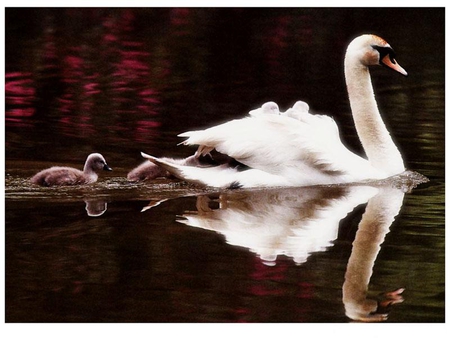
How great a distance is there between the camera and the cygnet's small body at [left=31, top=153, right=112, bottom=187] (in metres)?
10.2

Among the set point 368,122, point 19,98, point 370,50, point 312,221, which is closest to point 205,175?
point 312,221

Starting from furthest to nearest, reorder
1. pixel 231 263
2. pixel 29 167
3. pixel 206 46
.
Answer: pixel 206 46
pixel 29 167
pixel 231 263

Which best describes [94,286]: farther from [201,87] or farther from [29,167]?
[201,87]

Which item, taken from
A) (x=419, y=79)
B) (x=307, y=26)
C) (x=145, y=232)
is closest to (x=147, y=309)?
(x=145, y=232)

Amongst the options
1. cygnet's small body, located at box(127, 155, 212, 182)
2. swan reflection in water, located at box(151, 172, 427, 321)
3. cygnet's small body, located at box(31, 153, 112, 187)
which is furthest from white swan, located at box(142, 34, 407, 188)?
cygnet's small body, located at box(31, 153, 112, 187)

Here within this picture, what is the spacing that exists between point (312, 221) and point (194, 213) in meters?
0.96

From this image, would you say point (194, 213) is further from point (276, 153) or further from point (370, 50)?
point (370, 50)

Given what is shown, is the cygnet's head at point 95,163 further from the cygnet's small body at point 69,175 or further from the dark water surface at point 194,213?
the dark water surface at point 194,213

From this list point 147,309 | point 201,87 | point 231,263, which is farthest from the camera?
point 201,87

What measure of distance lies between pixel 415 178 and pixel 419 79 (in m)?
6.22

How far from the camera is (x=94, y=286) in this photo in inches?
297

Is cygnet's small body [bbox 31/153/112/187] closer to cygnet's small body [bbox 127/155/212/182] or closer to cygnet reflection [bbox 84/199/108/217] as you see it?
cygnet's small body [bbox 127/155/212/182]

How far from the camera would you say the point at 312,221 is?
9.44m

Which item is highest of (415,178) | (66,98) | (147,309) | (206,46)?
(206,46)
